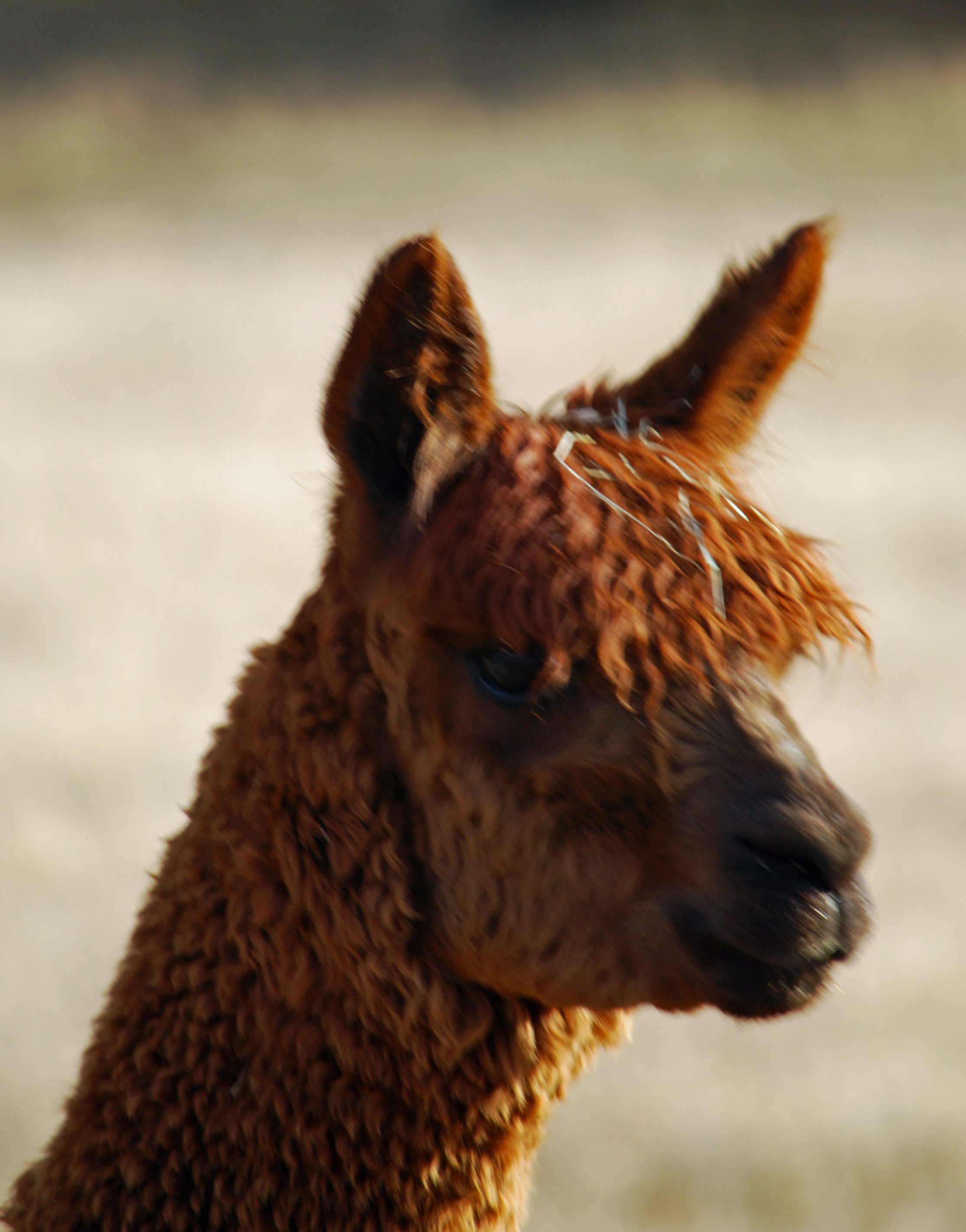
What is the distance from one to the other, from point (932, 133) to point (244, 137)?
32.1 feet

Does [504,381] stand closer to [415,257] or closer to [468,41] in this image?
[415,257]

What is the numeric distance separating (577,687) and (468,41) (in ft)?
66.7

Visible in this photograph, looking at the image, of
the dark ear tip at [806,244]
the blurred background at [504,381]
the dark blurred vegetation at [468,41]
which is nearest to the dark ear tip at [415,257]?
the blurred background at [504,381]

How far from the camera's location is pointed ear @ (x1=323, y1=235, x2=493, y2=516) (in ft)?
5.01

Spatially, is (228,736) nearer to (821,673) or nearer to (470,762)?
(470,762)

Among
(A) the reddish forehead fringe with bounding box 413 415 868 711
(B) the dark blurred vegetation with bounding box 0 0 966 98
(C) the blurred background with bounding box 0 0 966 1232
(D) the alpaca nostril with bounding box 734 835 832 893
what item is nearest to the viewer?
(D) the alpaca nostril with bounding box 734 835 832 893

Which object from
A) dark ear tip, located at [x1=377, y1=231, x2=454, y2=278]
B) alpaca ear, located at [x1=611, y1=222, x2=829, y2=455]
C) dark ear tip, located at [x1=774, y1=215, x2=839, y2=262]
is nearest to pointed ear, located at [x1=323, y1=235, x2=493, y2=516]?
dark ear tip, located at [x1=377, y1=231, x2=454, y2=278]

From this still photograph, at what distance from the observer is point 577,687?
1.50m

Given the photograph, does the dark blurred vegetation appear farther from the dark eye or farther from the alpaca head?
the dark eye

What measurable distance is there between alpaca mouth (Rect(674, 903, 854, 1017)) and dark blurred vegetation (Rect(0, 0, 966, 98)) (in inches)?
728

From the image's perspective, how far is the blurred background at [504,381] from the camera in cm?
455

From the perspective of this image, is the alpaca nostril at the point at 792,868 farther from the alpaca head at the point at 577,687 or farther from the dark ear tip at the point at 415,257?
the dark ear tip at the point at 415,257

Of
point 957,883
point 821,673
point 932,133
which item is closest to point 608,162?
point 932,133

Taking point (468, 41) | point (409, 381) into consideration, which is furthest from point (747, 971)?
point (468, 41)
